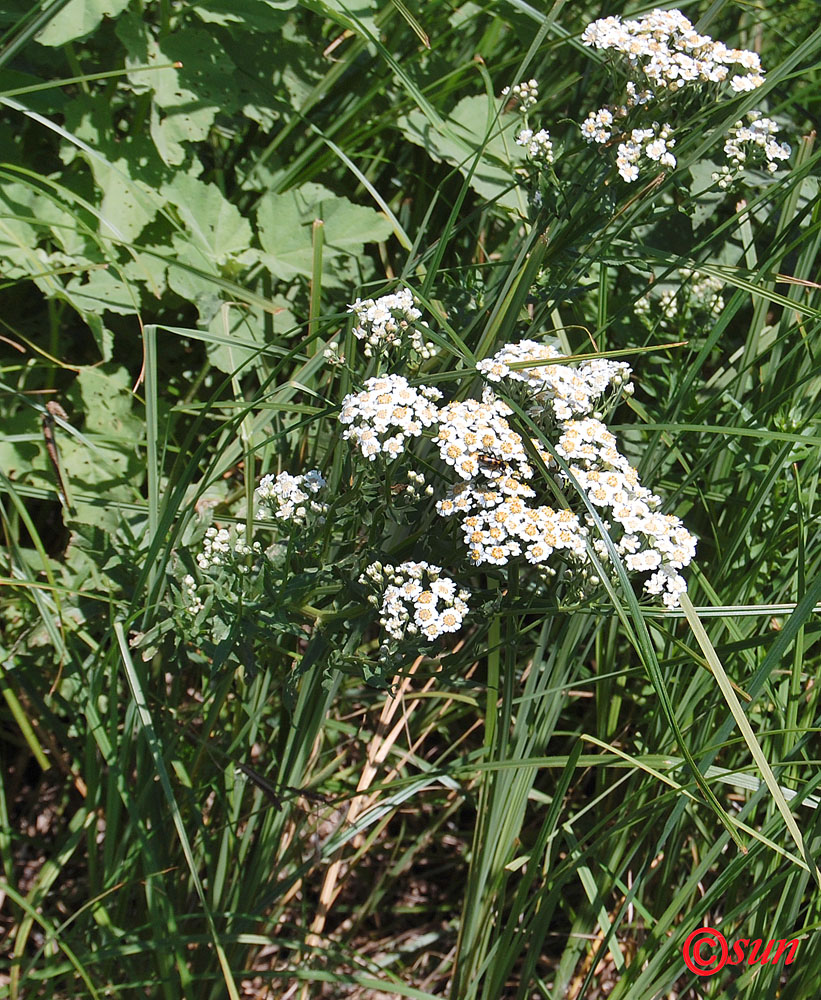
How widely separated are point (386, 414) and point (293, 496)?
0.70 ft

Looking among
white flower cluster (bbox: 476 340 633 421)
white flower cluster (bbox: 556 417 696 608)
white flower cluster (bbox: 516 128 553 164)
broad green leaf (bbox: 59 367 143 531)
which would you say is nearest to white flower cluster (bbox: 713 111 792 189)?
white flower cluster (bbox: 516 128 553 164)

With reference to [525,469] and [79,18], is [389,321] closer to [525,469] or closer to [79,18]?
[525,469]

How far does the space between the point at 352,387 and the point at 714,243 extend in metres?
1.14

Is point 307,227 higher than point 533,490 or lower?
higher

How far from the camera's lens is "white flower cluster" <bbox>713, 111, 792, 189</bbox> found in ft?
4.67

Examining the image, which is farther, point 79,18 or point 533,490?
point 79,18

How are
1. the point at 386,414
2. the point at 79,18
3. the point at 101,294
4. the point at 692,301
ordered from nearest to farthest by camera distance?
the point at 386,414, the point at 79,18, the point at 101,294, the point at 692,301

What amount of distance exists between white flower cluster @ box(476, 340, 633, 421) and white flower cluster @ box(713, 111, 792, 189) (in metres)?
0.43

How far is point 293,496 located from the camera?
129 centimetres

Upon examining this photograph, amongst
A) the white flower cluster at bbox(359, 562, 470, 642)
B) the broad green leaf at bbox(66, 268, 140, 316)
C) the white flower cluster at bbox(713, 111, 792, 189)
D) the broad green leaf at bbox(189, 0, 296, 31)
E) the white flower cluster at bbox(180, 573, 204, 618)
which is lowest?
the white flower cluster at bbox(180, 573, 204, 618)

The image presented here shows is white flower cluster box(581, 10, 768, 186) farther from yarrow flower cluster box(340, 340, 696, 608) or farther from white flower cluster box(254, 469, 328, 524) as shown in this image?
white flower cluster box(254, 469, 328, 524)

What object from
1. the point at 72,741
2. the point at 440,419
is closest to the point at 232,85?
the point at 440,419

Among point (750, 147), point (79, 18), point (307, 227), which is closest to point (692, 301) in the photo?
point (750, 147)

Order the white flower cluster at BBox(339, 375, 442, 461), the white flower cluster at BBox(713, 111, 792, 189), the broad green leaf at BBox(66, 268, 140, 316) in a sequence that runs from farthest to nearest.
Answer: the broad green leaf at BBox(66, 268, 140, 316), the white flower cluster at BBox(713, 111, 792, 189), the white flower cluster at BBox(339, 375, 442, 461)
